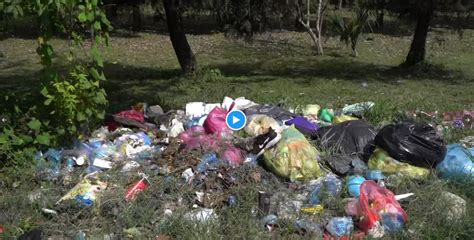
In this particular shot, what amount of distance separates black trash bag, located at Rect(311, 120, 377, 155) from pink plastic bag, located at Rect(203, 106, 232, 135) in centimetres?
80

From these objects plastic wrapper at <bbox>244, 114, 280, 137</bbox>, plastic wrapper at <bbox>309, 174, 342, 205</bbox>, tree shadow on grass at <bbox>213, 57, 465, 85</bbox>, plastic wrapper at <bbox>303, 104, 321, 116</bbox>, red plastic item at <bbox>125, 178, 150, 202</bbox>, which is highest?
plastic wrapper at <bbox>244, 114, 280, 137</bbox>

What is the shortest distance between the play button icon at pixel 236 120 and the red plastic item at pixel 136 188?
1.26 m

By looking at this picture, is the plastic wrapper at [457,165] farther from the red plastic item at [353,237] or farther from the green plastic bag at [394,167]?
the red plastic item at [353,237]

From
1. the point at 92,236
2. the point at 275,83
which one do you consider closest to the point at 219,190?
the point at 92,236

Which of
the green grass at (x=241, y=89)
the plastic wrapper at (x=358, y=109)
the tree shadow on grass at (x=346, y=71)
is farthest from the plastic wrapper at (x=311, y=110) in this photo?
the tree shadow on grass at (x=346, y=71)

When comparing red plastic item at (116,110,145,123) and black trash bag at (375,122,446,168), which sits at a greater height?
black trash bag at (375,122,446,168)

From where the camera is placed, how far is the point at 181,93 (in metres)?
9.23

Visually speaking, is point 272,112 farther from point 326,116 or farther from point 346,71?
point 346,71

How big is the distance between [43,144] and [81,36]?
35.2 inches

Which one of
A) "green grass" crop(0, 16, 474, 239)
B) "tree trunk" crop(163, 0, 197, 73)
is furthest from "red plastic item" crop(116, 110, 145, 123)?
"tree trunk" crop(163, 0, 197, 73)

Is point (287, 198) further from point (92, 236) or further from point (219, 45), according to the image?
point (219, 45)

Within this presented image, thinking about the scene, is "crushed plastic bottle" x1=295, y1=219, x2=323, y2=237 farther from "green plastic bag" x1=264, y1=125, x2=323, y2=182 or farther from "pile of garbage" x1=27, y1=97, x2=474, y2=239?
"green plastic bag" x1=264, y1=125, x2=323, y2=182

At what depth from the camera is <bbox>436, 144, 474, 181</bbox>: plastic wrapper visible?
4.17m

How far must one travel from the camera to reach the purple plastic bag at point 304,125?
5.16m
